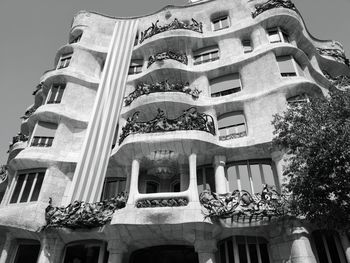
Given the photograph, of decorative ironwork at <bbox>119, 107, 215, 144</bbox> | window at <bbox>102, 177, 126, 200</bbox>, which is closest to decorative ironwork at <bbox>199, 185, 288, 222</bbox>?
decorative ironwork at <bbox>119, 107, 215, 144</bbox>

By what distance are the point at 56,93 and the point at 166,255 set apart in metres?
14.9

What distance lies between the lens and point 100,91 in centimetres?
1984

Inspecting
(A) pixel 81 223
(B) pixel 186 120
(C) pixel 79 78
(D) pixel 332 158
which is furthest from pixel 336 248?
(C) pixel 79 78

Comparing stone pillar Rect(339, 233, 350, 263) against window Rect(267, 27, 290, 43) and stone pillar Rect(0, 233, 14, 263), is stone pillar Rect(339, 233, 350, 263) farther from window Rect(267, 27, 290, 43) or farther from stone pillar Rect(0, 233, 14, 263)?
stone pillar Rect(0, 233, 14, 263)

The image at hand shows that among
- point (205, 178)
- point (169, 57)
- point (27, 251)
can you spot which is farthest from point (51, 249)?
point (169, 57)

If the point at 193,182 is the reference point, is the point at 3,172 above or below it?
above

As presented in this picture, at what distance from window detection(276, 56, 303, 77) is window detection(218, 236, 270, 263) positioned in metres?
11.0

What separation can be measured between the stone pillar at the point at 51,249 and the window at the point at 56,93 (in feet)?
→ 33.9

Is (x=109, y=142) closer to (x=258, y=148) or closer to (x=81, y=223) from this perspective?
(x=81, y=223)

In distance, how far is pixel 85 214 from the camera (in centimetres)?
1398

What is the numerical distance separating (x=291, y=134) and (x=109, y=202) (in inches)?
386

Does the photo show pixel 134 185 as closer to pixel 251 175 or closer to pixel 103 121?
pixel 103 121

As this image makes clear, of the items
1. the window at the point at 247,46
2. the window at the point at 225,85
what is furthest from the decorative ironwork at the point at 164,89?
the window at the point at 247,46

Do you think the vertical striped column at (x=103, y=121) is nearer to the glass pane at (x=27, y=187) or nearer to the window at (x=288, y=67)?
the glass pane at (x=27, y=187)
